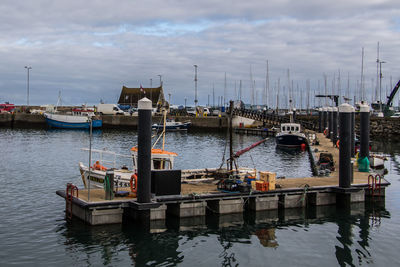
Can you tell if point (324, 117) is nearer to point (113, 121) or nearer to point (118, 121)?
point (118, 121)

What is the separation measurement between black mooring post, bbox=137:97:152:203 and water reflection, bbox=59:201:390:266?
2228 millimetres

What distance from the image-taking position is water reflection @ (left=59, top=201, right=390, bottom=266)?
1798 cm

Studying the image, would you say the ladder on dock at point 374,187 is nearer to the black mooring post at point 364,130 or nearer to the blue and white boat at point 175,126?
the black mooring post at point 364,130

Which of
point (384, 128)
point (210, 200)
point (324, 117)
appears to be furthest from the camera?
point (384, 128)

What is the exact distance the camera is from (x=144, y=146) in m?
19.4

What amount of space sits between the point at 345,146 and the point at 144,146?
11414 millimetres

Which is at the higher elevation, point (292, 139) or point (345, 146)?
point (345, 146)

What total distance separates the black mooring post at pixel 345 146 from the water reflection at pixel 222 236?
1.72m

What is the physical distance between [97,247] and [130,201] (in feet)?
8.72

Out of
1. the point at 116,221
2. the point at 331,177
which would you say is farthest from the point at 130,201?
the point at 331,177

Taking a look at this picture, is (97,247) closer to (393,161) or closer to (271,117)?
(393,161)

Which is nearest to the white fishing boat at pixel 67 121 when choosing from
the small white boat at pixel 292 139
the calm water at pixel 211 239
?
the small white boat at pixel 292 139

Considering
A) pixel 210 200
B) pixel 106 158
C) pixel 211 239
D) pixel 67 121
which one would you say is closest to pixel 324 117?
pixel 106 158

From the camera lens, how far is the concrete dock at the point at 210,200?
2020 centimetres
